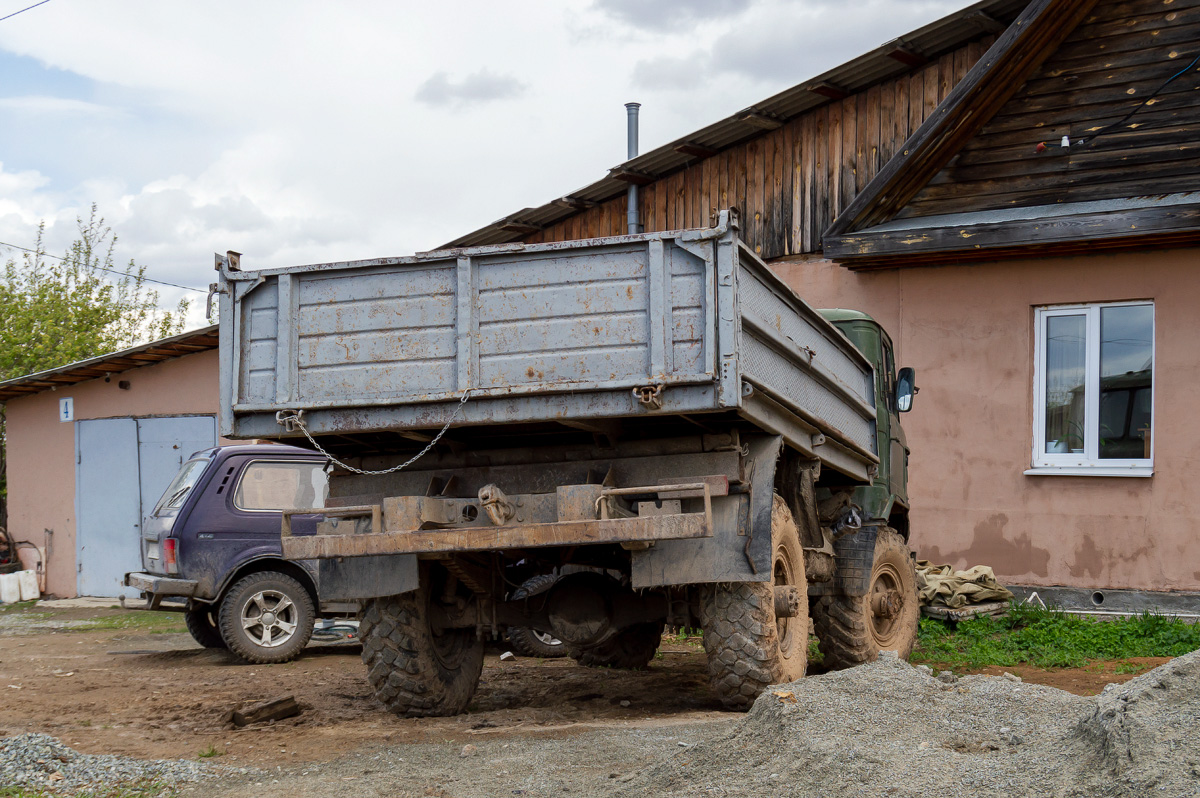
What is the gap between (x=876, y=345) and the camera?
8.67 meters

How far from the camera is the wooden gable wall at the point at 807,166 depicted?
1153cm

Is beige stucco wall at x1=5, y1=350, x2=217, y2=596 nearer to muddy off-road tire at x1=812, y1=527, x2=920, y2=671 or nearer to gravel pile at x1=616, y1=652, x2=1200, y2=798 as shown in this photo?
muddy off-road tire at x1=812, y1=527, x2=920, y2=671

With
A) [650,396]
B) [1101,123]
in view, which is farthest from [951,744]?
[1101,123]

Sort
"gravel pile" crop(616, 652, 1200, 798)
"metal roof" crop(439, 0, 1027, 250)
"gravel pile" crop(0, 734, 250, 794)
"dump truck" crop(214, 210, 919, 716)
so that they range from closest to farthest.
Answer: "gravel pile" crop(616, 652, 1200, 798) → "gravel pile" crop(0, 734, 250, 794) → "dump truck" crop(214, 210, 919, 716) → "metal roof" crop(439, 0, 1027, 250)

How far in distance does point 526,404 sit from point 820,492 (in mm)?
3237

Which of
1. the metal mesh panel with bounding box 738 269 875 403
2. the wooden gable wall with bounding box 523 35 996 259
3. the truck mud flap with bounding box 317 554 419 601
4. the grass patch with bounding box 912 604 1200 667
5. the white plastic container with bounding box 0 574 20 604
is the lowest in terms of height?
the white plastic container with bounding box 0 574 20 604

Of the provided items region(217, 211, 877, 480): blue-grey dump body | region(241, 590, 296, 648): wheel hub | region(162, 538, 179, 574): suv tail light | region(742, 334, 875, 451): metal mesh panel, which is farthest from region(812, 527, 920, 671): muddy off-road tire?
region(162, 538, 179, 574): suv tail light

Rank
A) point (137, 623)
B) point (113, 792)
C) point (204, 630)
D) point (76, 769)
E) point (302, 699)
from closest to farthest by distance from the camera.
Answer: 1. point (113, 792)
2. point (76, 769)
3. point (302, 699)
4. point (204, 630)
5. point (137, 623)

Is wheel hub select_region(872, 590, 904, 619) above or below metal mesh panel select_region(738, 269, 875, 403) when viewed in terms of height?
below

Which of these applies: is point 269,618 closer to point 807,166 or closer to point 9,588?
point 807,166

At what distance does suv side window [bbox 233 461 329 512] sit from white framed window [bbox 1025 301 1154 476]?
6.71 metres

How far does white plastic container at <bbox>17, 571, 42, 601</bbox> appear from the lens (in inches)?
615

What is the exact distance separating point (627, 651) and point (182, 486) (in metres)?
4.46

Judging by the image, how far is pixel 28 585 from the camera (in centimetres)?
1570
